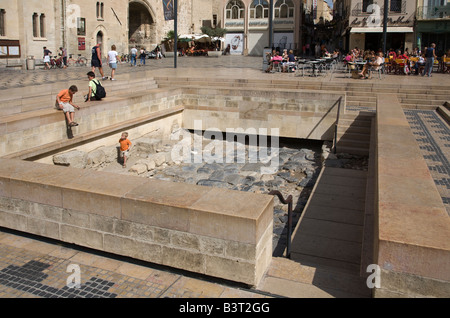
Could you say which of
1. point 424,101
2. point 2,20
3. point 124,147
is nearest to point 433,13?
point 424,101

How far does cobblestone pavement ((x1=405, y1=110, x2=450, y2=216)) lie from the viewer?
7113mm

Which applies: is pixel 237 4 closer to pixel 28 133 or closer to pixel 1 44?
pixel 1 44

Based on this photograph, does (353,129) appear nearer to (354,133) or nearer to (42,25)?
(354,133)

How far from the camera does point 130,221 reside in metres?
4.56

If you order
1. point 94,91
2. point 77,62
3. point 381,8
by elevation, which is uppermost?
point 381,8

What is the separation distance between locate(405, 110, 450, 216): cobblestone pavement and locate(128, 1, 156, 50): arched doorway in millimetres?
36700

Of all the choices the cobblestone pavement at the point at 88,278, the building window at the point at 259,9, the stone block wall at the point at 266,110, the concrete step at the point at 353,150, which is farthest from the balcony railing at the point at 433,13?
the cobblestone pavement at the point at 88,278

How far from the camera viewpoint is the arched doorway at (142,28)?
4597 centimetres

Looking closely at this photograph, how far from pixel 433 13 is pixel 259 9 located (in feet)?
69.6

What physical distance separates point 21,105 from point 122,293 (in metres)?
8.85

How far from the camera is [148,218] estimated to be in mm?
4461

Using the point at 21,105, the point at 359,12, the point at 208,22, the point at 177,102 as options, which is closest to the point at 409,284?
the point at 21,105

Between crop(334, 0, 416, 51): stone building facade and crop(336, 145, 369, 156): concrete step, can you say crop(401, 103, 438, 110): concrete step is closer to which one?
crop(336, 145, 369, 156): concrete step

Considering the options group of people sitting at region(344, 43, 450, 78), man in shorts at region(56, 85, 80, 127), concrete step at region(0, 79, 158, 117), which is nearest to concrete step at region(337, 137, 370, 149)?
group of people sitting at region(344, 43, 450, 78)
